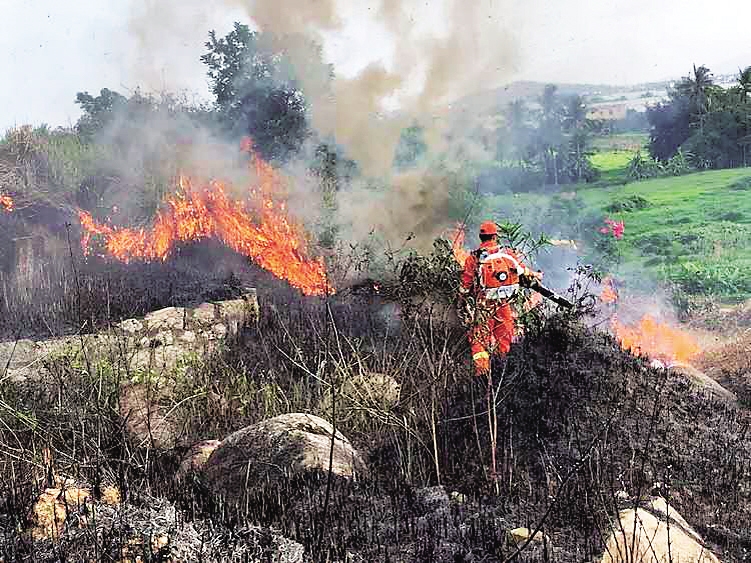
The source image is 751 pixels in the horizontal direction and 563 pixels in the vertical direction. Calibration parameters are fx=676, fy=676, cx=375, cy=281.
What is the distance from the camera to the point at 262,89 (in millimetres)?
15867

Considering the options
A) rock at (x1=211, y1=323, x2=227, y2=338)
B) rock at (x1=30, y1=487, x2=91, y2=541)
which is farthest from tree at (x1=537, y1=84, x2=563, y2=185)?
rock at (x1=30, y1=487, x2=91, y2=541)

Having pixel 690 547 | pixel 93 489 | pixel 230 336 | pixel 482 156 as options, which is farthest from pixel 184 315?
pixel 482 156

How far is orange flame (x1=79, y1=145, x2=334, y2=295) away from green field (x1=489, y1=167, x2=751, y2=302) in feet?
22.4

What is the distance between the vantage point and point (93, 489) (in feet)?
12.6

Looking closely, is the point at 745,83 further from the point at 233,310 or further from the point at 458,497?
the point at 458,497

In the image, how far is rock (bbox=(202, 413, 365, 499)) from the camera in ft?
16.4

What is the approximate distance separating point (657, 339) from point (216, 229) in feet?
29.5

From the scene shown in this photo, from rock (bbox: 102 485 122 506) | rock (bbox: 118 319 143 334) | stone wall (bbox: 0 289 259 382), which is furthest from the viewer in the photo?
rock (bbox: 118 319 143 334)

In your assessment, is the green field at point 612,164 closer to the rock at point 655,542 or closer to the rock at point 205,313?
the rock at point 205,313

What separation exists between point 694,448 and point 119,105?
1758cm

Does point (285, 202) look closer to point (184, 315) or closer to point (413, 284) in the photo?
point (184, 315)

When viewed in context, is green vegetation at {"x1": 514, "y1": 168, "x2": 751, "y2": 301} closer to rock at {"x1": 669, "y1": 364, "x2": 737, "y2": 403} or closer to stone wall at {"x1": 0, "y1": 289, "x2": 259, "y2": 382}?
rock at {"x1": 669, "y1": 364, "x2": 737, "y2": 403}

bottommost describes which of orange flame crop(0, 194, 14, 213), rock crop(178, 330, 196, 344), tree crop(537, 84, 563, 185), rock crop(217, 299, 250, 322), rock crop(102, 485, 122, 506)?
rock crop(102, 485, 122, 506)

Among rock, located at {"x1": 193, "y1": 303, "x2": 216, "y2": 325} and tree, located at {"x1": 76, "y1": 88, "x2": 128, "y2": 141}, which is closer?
rock, located at {"x1": 193, "y1": 303, "x2": 216, "y2": 325}
